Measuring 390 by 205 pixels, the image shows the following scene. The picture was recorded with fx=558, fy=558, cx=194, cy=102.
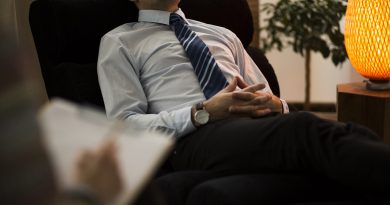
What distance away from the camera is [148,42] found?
73.1 inches

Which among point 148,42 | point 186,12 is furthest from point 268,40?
point 148,42

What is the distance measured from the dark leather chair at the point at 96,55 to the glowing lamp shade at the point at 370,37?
0.32 m

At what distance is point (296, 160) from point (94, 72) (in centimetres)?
76

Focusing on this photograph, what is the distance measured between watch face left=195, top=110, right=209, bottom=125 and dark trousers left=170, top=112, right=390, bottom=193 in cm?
3

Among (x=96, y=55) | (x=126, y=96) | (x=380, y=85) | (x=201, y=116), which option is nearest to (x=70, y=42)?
(x=96, y=55)

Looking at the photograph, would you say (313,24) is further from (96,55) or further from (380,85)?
(96,55)

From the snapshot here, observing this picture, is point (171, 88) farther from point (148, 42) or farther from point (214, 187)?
point (214, 187)

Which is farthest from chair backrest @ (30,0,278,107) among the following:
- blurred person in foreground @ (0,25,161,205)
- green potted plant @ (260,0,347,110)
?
green potted plant @ (260,0,347,110)

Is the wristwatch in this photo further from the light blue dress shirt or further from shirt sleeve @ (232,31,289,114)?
shirt sleeve @ (232,31,289,114)

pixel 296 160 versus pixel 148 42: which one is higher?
pixel 148 42

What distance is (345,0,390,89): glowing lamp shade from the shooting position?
1954mm

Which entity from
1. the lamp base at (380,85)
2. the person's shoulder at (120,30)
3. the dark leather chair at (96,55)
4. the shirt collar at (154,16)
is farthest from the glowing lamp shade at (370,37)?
the person's shoulder at (120,30)

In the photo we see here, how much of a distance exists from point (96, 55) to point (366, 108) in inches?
38.9

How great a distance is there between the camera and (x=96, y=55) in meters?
1.83
